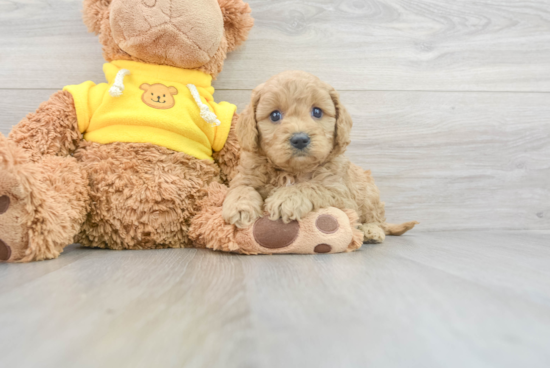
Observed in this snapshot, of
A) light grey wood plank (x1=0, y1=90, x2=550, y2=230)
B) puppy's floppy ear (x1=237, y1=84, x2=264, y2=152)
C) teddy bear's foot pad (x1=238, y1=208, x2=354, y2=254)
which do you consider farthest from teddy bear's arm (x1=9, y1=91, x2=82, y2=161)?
light grey wood plank (x1=0, y1=90, x2=550, y2=230)

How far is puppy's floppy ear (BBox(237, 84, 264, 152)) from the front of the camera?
1.06 metres

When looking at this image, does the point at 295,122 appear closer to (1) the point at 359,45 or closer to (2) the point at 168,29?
(2) the point at 168,29

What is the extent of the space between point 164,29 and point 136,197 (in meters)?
0.50

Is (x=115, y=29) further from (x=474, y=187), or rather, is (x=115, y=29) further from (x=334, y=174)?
(x=474, y=187)

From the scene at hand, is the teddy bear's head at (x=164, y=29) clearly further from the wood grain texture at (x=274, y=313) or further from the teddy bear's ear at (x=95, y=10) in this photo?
the wood grain texture at (x=274, y=313)

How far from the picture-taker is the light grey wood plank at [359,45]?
1442 millimetres

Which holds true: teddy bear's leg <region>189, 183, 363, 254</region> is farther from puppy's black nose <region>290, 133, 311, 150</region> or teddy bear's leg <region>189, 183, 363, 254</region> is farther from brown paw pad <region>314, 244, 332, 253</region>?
puppy's black nose <region>290, 133, 311, 150</region>

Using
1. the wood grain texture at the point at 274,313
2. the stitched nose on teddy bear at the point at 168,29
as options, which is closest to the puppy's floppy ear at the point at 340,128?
the wood grain texture at the point at 274,313

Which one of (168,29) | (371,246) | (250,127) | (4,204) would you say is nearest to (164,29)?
(168,29)

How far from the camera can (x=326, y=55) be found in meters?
1.56

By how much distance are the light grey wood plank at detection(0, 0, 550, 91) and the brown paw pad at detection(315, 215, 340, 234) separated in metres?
0.74

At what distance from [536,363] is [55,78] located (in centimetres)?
164

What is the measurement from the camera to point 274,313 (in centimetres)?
57

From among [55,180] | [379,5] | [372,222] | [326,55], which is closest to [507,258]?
[372,222]
